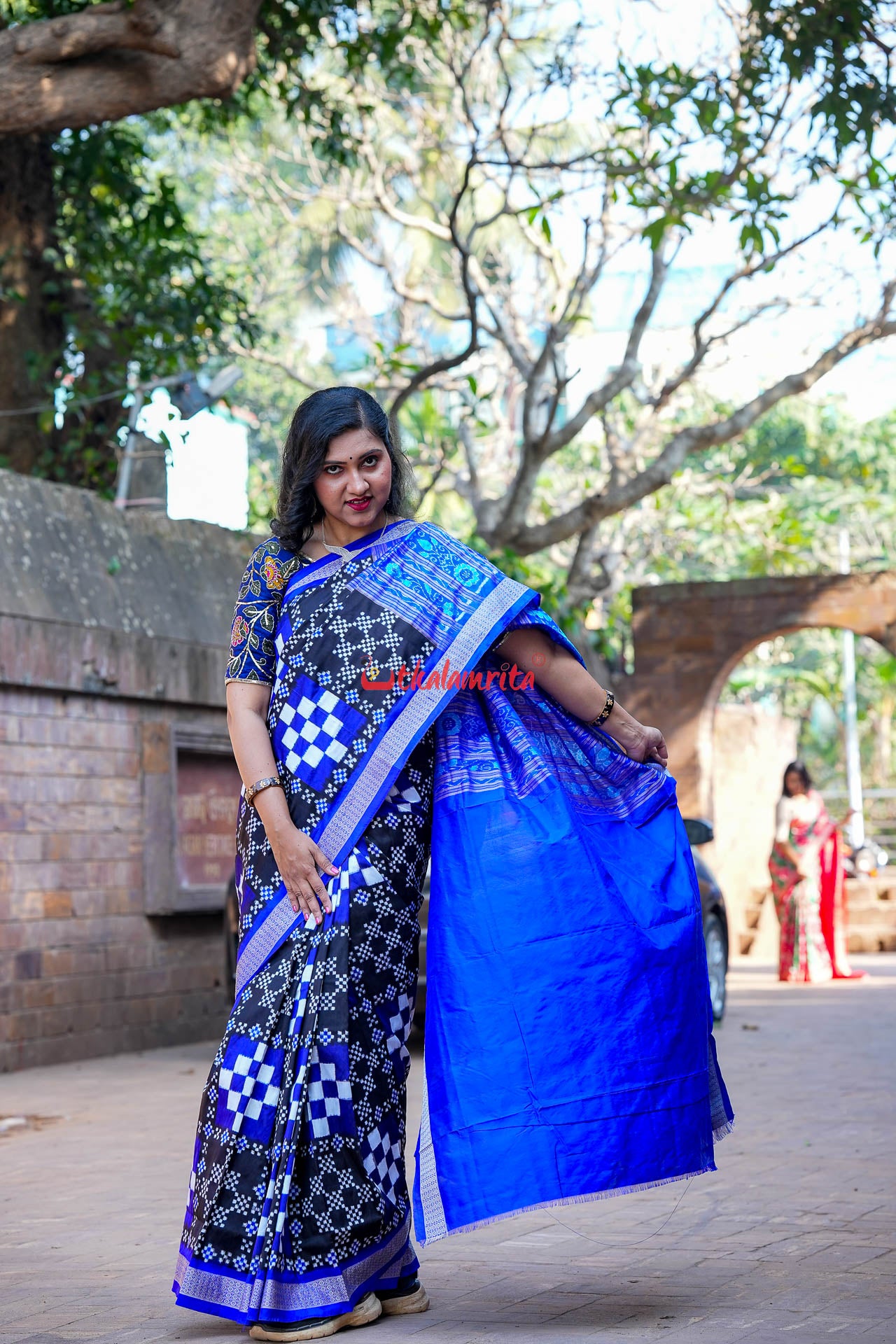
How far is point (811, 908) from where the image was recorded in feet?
47.1

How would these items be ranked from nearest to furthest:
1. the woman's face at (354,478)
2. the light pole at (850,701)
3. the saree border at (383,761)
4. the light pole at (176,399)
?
the saree border at (383,761) < the woman's face at (354,478) < the light pole at (176,399) < the light pole at (850,701)

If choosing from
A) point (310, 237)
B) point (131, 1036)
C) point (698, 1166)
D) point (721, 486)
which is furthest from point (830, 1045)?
point (310, 237)

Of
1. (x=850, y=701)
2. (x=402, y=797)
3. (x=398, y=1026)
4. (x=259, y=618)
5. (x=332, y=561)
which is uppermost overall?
(x=850, y=701)

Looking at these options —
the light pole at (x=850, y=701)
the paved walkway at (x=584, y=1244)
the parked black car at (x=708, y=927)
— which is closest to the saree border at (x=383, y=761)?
the paved walkway at (x=584, y=1244)

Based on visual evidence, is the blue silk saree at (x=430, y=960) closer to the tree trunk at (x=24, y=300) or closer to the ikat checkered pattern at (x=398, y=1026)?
the ikat checkered pattern at (x=398, y=1026)

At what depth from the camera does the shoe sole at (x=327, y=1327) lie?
10.8ft

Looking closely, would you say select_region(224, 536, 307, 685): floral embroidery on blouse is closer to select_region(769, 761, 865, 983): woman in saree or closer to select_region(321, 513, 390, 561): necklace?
select_region(321, 513, 390, 561): necklace

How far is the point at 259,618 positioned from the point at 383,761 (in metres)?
0.45

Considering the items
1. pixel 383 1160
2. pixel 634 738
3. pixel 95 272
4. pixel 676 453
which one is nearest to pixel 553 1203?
pixel 383 1160

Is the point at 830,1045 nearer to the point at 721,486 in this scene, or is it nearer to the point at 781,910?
the point at 781,910

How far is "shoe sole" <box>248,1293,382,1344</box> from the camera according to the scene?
10.8ft

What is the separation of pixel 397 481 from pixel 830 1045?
6420 millimetres

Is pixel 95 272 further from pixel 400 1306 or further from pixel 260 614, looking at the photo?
pixel 400 1306

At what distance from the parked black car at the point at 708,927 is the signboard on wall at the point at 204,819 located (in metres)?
0.43
